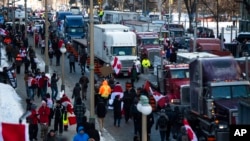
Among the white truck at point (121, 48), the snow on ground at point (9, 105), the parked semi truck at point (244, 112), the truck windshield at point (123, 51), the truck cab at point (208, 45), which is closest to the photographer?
the parked semi truck at point (244, 112)

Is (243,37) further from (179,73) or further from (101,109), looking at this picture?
(101,109)

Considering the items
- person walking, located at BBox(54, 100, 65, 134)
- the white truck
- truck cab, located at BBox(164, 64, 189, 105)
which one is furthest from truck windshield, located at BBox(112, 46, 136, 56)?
person walking, located at BBox(54, 100, 65, 134)

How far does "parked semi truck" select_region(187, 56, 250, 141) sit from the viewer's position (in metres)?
23.7

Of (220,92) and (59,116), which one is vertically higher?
(220,92)

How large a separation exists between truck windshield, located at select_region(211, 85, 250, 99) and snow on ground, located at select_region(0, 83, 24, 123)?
6490 mm

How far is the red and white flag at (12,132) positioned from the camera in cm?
1477

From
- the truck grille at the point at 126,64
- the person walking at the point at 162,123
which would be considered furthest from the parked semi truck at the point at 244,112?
the truck grille at the point at 126,64

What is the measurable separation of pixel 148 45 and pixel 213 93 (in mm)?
25661

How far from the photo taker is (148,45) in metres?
50.5

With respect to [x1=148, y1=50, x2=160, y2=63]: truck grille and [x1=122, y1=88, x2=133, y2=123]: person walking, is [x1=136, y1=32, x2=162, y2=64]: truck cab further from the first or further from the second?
[x1=122, y1=88, x2=133, y2=123]: person walking

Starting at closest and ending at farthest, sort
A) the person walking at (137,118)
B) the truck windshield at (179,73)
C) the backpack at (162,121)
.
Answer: the backpack at (162,121) < the person walking at (137,118) < the truck windshield at (179,73)

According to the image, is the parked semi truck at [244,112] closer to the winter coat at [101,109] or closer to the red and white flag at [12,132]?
the red and white flag at [12,132]

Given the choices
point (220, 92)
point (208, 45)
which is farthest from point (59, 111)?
point (208, 45)

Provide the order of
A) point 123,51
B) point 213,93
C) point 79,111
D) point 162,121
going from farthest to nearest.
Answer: point 123,51 < point 79,111 < point 213,93 < point 162,121
